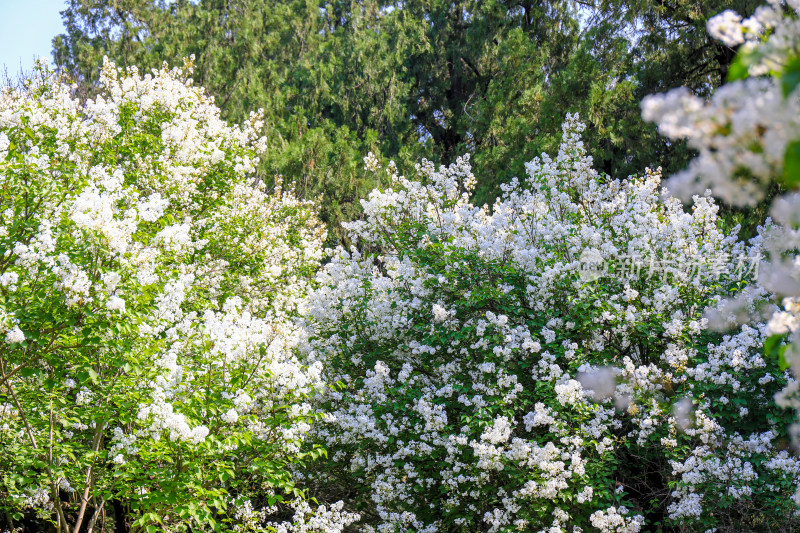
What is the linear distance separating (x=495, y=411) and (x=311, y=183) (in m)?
11.2

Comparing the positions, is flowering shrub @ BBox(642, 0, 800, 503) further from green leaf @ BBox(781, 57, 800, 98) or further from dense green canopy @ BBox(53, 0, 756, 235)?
dense green canopy @ BBox(53, 0, 756, 235)

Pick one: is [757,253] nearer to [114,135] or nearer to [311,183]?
[114,135]

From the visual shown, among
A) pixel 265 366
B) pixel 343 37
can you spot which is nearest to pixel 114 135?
pixel 265 366

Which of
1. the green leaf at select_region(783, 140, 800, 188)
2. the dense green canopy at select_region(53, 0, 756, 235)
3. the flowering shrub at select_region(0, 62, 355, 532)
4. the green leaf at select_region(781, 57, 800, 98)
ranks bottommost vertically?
the green leaf at select_region(783, 140, 800, 188)

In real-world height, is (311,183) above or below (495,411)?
above

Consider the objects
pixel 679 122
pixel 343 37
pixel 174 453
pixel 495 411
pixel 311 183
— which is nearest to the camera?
pixel 679 122

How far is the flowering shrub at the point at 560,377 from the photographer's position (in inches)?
238

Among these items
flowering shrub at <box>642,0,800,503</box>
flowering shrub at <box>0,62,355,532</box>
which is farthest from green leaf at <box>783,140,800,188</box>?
flowering shrub at <box>0,62,355,532</box>

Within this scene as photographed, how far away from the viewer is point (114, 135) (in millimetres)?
8797

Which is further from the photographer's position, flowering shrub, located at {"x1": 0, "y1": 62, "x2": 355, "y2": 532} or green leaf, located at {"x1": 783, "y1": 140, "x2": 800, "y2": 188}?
flowering shrub, located at {"x1": 0, "y1": 62, "x2": 355, "y2": 532}

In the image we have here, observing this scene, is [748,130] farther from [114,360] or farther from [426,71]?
[426,71]

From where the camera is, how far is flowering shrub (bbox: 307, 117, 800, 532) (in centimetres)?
605

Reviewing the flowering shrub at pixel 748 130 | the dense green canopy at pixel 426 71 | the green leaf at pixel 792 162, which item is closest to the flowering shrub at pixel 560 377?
the dense green canopy at pixel 426 71

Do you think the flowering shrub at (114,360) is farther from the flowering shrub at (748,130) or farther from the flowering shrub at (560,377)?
the flowering shrub at (748,130)
